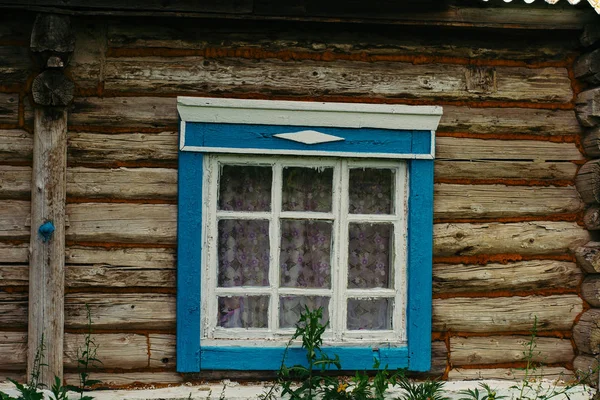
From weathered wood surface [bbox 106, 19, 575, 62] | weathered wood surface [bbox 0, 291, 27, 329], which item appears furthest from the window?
weathered wood surface [bbox 0, 291, 27, 329]

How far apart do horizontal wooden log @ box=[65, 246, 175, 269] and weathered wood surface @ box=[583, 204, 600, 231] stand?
2.58 m

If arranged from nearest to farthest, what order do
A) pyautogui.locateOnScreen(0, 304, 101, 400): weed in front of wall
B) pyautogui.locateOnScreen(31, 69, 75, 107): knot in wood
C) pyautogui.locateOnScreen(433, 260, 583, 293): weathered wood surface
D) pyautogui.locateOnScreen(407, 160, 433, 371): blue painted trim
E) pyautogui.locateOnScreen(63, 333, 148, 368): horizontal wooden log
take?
pyautogui.locateOnScreen(0, 304, 101, 400): weed in front of wall → pyautogui.locateOnScreen(31, 69, 75, 107): knot in wood → pyautogui.locateOnScreen(63, 333, 148, 368): horizontal wooden log → pyautogui.locateOnScreen(407, 160, 433, 371): blue painted trim → pyautogui.locateOnScreen(433, 260, 583, 293): weathered wood surface

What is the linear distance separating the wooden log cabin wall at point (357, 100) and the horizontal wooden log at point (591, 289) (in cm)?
2

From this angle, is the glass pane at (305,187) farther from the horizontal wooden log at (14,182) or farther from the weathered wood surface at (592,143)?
the weathered wood surface at (592,143)

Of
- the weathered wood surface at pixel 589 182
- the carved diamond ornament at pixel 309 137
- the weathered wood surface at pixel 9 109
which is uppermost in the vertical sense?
the weathered wood surface at pixel 9 109

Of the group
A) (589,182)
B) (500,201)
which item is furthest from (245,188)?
(589,182)

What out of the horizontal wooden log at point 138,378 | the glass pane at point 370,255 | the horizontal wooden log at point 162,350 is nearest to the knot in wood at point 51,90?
the horizontal wooden log at point 162,350

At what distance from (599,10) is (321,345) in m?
2.59

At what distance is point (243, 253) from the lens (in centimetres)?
461

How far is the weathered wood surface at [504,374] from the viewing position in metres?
4.69

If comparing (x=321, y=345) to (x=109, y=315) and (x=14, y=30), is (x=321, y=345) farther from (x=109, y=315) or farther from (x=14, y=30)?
(x=14, y=30)

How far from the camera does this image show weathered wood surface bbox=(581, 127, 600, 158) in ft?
15.3

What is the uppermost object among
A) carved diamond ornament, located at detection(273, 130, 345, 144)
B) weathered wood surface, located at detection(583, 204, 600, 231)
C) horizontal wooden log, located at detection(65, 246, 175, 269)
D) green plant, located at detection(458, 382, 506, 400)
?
carved diamond ornament, located at detection(273, 130, 345, 144)

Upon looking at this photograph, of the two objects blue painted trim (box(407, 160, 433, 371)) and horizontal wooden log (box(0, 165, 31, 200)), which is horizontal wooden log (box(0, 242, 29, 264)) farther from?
Result: blue painted trim (box(407, 160, 433, 371))
